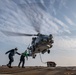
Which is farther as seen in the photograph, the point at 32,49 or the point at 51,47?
the point at 32,49

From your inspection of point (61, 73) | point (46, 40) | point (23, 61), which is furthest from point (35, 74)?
point (46, 40)

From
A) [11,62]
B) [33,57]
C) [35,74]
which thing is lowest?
[35,74]

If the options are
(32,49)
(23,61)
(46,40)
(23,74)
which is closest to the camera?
(23,74)

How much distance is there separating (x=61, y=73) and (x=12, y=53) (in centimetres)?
942

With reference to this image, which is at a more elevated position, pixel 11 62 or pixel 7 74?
pixel 11 62

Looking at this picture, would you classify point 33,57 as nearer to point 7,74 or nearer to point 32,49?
point 32,49

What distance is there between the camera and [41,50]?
105 ft

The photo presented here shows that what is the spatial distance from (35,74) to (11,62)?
31.1 feet

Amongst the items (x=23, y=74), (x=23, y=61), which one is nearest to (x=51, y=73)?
(x=23, y=74)

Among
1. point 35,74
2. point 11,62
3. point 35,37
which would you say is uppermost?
point 35,37

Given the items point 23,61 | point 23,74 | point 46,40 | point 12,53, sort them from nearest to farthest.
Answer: point 23,74
point 12,53
point 23,61
point 46,40

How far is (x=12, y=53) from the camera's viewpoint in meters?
22.0

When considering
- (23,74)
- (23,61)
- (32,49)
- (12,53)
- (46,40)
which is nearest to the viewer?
(23,74)

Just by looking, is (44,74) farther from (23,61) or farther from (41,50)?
(41,50)
